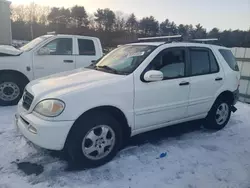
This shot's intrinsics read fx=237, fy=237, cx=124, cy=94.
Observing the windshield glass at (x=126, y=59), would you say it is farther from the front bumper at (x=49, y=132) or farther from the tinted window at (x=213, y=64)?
the tinted window at (x=213, y=64)

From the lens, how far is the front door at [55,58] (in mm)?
6280

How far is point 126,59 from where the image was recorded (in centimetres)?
393

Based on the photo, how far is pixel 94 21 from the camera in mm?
43250

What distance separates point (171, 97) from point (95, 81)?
1.31 metres

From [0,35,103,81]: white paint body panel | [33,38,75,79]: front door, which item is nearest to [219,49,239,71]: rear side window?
[0,35,103,81]: white paint body panel

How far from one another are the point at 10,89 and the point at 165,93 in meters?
4.17

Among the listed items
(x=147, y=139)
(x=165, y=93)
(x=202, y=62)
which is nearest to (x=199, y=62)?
(x=202, y=62)

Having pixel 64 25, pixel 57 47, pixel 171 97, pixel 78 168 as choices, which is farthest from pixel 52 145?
pixel 64 25

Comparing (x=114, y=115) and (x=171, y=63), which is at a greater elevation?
(x=171, y=63)

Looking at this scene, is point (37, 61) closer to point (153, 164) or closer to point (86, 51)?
point (86, 51)

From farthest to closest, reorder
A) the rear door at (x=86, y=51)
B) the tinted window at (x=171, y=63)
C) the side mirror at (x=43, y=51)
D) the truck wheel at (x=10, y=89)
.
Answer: the rear door at (x=86, y=51) < the side mirror at (x=43, y=51) < the truck wheel at (x=10, y=89) < the tinted window at (x=171, y=63)

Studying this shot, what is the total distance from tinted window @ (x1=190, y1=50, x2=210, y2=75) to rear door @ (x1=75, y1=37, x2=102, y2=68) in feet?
11.3

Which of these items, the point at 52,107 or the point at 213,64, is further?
the point at 213,64

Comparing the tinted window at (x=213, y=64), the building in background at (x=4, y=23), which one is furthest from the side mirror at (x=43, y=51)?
the building in background at (x=4, y=23)
